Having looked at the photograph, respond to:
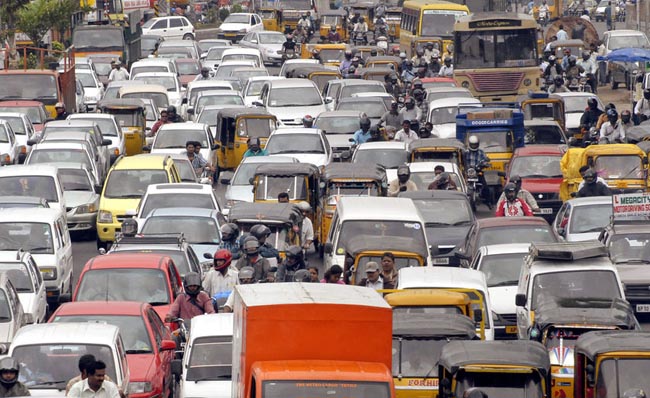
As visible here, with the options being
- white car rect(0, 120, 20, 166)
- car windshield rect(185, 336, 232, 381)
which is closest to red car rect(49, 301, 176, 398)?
car windshield rect(185, 336, 232, 381)

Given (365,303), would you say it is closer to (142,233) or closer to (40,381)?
(40,381)

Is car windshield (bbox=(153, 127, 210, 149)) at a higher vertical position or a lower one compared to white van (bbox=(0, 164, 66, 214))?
lower

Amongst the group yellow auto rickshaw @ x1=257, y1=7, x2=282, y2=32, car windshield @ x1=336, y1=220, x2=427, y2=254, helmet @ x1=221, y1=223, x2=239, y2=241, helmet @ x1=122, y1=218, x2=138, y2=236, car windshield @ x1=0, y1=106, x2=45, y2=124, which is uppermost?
helmet @ x1=221, y1=223, x2=239, y2=241

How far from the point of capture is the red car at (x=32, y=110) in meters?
39.0

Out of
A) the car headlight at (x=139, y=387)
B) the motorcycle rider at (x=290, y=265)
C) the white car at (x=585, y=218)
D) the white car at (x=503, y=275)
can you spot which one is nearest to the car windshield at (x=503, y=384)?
the car headlight at (x=139, y=387)

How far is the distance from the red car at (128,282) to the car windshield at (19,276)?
1394 mm

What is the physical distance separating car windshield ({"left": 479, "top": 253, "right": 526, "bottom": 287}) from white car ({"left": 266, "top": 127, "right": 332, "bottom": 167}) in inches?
411

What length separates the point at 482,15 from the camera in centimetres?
4522

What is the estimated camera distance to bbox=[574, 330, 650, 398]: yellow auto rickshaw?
14.5 meters

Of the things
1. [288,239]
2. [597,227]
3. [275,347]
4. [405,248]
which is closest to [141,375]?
[275,347]

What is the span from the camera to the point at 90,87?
164 ft

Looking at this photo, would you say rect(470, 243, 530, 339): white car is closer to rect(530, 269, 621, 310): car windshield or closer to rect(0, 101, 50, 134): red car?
rect(530, 269, 621, 310): car windshield

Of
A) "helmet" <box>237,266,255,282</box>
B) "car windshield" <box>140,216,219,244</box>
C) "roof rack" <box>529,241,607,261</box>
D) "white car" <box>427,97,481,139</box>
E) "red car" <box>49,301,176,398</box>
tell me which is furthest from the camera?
"white car" <box>427,97,481,139</box>

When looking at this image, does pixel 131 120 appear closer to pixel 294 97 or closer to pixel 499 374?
pixel 294 97
